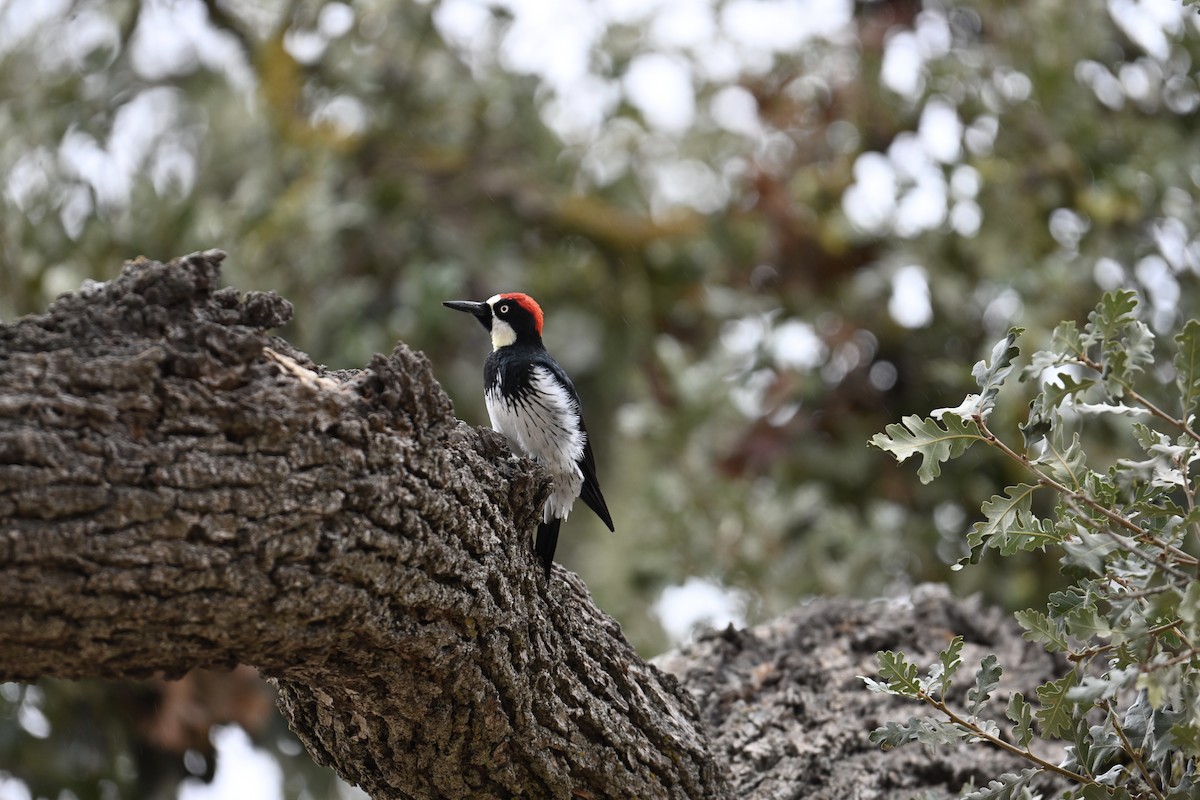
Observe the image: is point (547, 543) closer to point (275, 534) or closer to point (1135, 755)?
point (275, 534)

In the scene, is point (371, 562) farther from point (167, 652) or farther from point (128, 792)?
point (128, 792)

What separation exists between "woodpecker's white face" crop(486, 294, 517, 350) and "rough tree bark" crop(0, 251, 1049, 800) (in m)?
1.11

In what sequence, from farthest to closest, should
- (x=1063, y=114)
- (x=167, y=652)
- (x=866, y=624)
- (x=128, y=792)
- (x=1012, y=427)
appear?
(x=1063, y=114)
(x=128, y=792)
(x=1012, y=427)
(x=866, y=624)
(x=167, y=652)

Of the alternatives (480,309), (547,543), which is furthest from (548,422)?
(480,309)

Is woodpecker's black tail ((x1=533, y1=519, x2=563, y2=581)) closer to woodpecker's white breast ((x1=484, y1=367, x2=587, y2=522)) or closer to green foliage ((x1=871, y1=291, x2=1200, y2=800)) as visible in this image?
woodpecker's white breast ((x1=484, y1=367, x2=587, y2=522))

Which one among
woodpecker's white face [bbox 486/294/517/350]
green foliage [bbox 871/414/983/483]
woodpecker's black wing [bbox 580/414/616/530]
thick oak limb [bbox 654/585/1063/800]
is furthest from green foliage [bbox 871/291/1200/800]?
woodpecker's white face [bbox 486/294/517/350]

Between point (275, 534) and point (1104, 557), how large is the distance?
1.47 m

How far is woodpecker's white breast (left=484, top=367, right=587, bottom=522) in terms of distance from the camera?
11.3 ft

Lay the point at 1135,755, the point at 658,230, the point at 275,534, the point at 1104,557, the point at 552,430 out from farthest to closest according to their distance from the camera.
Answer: the point at 658,230 → the point at 552,430 → the point at 1135,755 → the point at 1104,557 → the point at 275,534

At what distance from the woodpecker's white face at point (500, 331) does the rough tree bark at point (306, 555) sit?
111 cm

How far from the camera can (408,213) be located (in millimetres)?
7934

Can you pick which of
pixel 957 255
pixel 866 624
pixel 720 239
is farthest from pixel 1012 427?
pixel 720 239

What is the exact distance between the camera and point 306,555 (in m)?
2.11

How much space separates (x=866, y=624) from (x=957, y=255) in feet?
10.3
